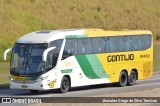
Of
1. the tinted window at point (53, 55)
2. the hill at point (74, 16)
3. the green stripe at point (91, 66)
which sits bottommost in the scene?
the green stripe at point (91, 66)

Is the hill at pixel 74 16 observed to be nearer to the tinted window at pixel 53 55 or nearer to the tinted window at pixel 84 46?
the tinted window at pixel 84 46

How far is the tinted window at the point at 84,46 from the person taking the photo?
2915cm

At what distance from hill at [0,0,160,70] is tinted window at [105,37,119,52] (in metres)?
16.0

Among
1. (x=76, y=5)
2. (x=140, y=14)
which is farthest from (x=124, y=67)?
(x=140, y=14)

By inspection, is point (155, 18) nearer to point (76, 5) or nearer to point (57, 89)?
point (76, 5)

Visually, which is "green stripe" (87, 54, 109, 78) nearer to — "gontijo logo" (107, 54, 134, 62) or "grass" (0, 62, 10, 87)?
"gontijo logo" (107, 54, 134, 62)

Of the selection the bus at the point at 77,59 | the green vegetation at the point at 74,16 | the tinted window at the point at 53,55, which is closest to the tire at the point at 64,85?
the bus at the point at 77,59

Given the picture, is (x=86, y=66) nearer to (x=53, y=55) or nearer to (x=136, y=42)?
(x=53, y=55)

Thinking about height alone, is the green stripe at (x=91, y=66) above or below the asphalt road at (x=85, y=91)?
above

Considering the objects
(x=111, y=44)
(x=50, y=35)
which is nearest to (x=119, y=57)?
(x=111, y=44)

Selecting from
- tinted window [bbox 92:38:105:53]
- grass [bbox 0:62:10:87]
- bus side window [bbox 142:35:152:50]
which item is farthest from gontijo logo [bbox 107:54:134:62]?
grass [bbox 0:62:10:87]

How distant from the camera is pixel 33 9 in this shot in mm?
58094

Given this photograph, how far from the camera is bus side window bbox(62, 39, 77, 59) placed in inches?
1105

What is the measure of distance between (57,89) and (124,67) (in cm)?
450
